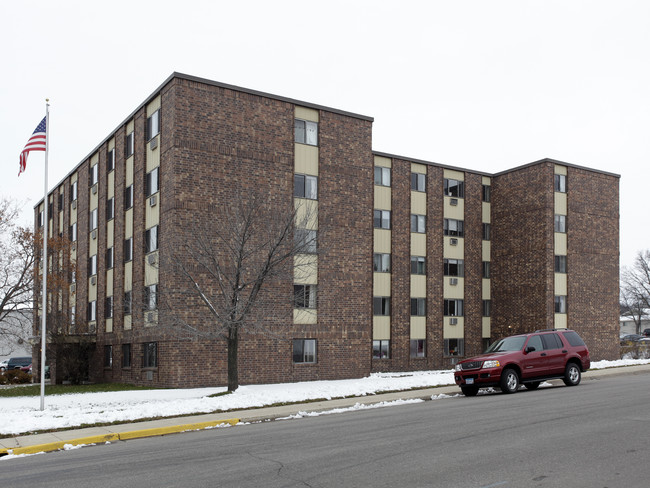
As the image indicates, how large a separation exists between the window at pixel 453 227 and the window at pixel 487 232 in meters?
1.88

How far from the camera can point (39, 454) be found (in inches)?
480

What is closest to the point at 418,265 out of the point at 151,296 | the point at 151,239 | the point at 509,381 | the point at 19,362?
the point at 151,239

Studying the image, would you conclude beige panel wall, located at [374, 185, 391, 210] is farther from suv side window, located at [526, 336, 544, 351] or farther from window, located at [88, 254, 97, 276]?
suv side window, located at [526, 336, 544, 351]

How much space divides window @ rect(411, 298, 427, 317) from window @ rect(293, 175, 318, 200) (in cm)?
1163

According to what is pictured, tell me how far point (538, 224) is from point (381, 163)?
33.5 ft

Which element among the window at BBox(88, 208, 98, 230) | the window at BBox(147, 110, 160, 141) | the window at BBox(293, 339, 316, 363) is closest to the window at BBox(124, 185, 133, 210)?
the window at BBox(147, 110, 160, 141)

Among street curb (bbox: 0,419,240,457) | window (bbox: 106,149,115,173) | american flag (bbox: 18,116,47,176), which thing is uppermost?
window (bbox: 106,149,115,173)

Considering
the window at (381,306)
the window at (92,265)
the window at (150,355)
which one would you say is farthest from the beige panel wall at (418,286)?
the window at (92,265)

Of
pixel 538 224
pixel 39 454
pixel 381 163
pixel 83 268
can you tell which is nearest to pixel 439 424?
pixel 39 454

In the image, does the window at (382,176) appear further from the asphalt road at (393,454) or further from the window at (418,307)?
the asphalt road at (393,454)

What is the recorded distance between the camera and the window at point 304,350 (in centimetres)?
2980

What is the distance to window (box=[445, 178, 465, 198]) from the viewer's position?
41562 millimetres

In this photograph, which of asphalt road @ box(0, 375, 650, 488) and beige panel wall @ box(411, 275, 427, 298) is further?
Answer: beige panel wall @ box(411, 275, 427, 298)

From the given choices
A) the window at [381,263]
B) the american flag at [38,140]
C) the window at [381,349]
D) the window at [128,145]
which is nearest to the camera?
the american flag at [38,140]
